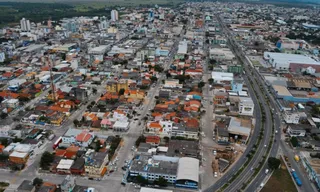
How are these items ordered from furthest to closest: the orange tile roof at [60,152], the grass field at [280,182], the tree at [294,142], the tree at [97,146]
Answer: the tree at [294,142] < the tree at [97,146] < the orange tile roof at [60,152] < the grass field at [280,182]

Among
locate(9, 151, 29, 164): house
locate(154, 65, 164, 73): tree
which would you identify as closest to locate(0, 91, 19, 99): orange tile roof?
locate(9, 151, 29, 164): house

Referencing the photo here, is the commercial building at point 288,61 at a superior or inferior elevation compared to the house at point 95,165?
superior

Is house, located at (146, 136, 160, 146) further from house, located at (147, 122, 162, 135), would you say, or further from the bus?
the bus

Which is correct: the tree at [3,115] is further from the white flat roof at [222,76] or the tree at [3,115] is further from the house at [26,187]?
the white flat roof at [222,76]

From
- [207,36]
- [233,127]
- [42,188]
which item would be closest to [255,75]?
[233,127]

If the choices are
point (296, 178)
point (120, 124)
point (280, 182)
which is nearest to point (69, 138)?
point (120, 124)

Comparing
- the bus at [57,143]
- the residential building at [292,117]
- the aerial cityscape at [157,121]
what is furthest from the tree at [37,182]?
the residential building at [292,117]

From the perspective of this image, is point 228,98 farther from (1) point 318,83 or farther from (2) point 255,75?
(1) point 318,83
